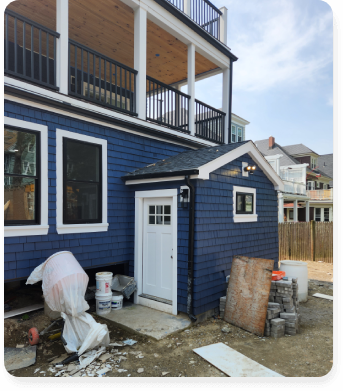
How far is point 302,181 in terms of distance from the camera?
22.2m

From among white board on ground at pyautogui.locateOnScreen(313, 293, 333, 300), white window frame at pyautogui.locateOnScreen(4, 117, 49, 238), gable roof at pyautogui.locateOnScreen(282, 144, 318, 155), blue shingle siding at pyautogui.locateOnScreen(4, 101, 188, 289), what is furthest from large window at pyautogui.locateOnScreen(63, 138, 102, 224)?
gable roof at pyautogui.locateOnScreen(282, 144, 318, 155)

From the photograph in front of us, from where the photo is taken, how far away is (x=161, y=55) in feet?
27.4

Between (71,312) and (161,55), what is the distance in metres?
7.33

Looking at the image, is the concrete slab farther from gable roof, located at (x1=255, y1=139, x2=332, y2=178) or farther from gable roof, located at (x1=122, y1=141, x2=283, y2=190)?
gable roof, located at (x1=255, y1=139, x2=332, y2=178)

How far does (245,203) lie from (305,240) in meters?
6.22

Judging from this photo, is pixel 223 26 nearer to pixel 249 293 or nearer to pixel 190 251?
pixel 190 251

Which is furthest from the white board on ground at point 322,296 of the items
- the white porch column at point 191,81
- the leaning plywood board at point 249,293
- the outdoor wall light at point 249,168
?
the white porch column at point 191,81

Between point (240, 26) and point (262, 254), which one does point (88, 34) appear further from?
point (262, 254)

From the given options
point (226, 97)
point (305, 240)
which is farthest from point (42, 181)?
point (305, 240)

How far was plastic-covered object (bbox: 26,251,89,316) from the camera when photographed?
390 centimetres

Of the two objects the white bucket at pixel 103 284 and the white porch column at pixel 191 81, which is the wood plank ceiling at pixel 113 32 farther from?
the white bucket at pixel 103 284

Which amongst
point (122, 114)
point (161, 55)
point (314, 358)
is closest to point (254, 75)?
point (122, 114)

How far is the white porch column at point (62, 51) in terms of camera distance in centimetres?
496

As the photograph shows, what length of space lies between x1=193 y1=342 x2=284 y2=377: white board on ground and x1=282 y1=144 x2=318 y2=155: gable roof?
29595 mm
